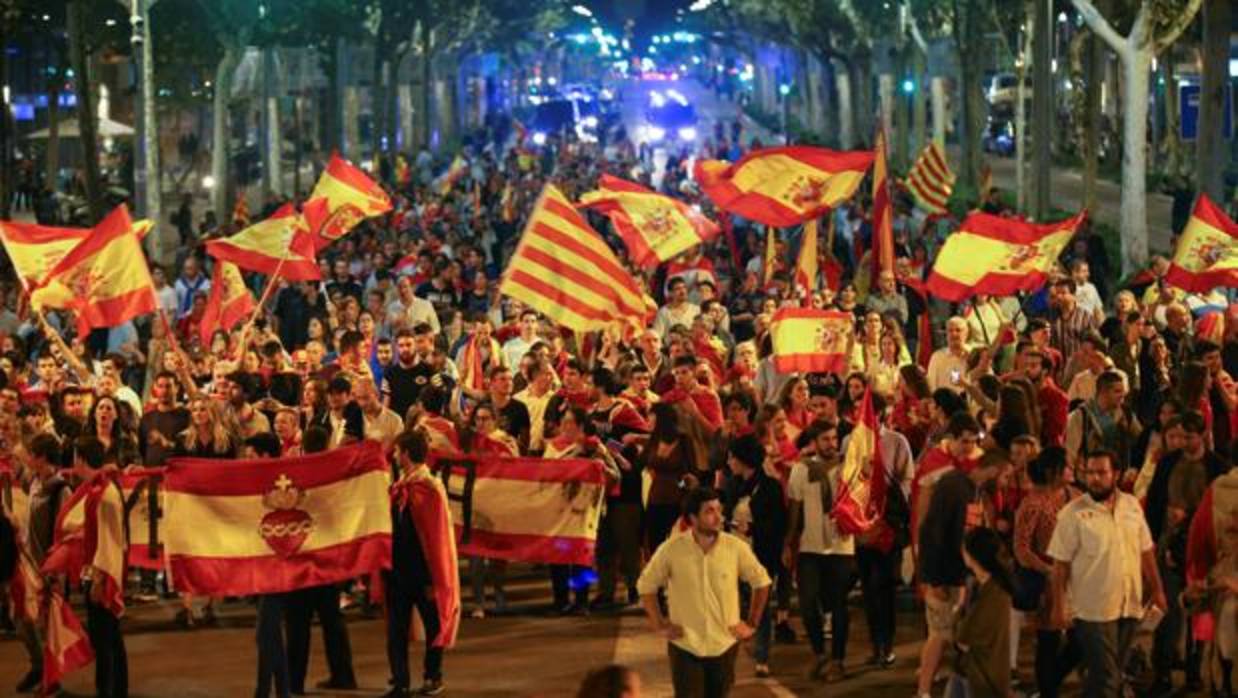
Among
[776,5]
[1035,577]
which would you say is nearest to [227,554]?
[1035,577]

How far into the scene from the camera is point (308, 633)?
1341cm

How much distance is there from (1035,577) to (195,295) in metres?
14.2

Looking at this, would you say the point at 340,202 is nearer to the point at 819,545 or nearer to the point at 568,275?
the point at 568,275

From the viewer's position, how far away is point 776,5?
80938 mm

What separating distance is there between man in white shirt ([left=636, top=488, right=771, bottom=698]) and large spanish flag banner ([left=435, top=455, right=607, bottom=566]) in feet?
12.8

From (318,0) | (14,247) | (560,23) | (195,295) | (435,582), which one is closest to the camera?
(435,582)

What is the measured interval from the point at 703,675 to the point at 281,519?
2.98 m

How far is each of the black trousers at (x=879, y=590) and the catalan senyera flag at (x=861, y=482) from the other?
146mm

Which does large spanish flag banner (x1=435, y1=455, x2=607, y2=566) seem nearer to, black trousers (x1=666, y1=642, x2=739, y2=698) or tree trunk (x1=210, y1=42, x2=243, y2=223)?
black trousers (x1=666, y1=642, x2=739, y2=698)

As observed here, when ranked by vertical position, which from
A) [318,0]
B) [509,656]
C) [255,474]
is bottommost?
[509,656]

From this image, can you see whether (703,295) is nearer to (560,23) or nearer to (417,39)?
(417,39)

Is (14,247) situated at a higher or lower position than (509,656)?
higher

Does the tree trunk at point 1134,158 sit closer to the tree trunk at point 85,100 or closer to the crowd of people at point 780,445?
the crowd of people at point 780,445

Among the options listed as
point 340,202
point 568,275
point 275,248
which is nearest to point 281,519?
point 568,275
